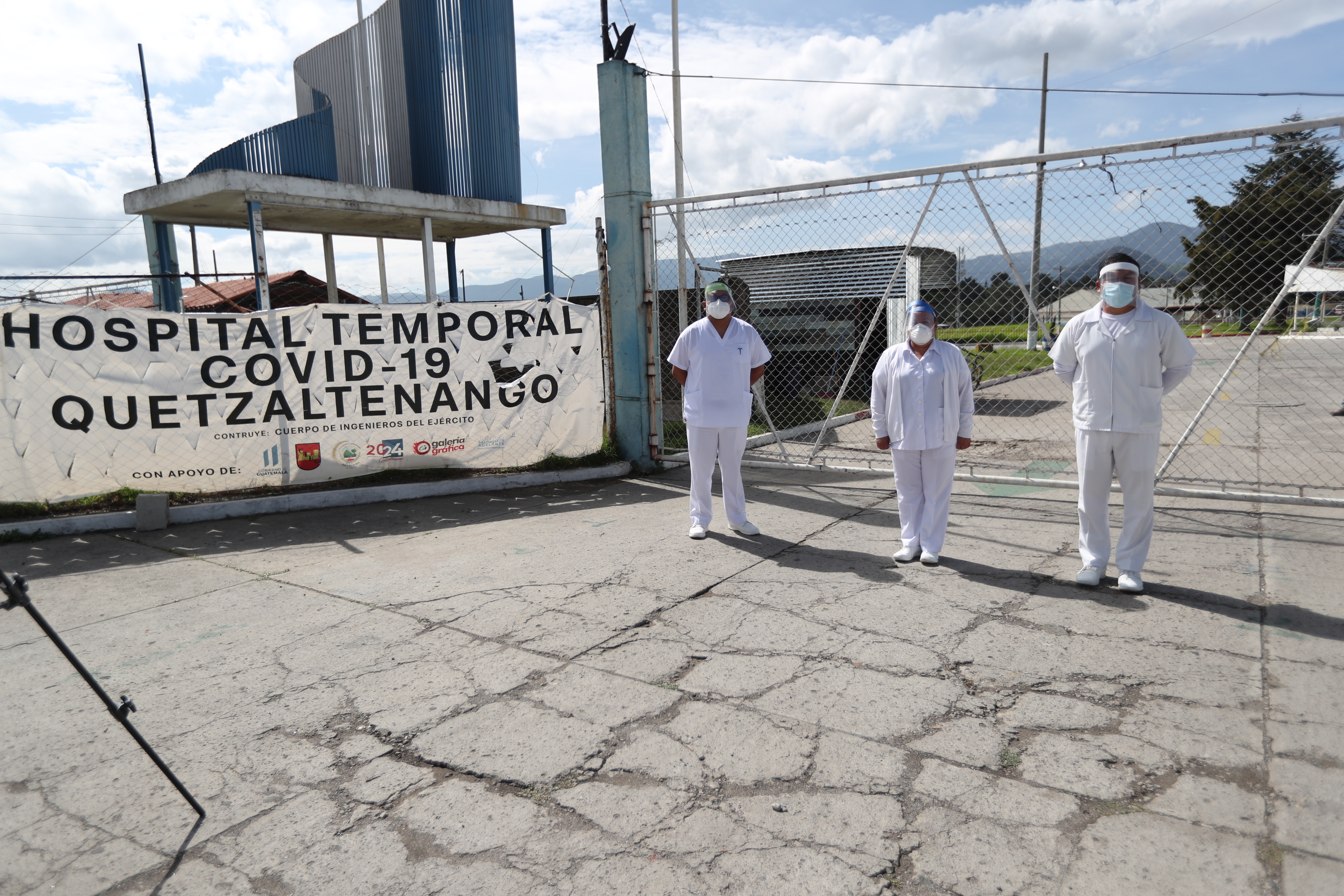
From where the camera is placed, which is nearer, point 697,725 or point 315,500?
point 697,725

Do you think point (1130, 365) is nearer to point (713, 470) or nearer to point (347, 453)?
point (713, 470)

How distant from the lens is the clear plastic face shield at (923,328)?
538 cm

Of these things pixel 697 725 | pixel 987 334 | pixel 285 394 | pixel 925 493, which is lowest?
pixel 697 725

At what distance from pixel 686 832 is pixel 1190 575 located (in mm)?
3939

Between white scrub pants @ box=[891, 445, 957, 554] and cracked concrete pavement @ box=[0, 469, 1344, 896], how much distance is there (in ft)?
0.83

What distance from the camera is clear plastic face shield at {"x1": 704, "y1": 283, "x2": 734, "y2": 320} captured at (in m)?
Answer: 6.38

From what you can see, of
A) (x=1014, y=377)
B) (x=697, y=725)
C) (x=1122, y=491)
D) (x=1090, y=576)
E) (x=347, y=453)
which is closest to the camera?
(x=697, y=725)

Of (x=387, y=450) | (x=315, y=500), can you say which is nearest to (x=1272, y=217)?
(x=387, y=450)

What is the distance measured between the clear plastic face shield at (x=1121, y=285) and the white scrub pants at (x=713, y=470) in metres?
2.68

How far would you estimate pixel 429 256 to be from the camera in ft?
50.2

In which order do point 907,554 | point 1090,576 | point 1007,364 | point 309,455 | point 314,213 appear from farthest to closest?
point 1007,364
point 314,213
point 309,455
point 907,554
point 1090,576

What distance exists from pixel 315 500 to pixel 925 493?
568 cm

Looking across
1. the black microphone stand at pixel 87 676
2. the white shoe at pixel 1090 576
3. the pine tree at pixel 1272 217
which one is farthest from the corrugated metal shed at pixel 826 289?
the black microphone stand at pixel 87 676

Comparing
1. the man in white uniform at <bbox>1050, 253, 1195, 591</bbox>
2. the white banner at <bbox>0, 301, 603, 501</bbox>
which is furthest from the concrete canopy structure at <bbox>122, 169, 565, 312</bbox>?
the man in white uniform at <bbox>1050, 253, 1195, 591</bbox>
